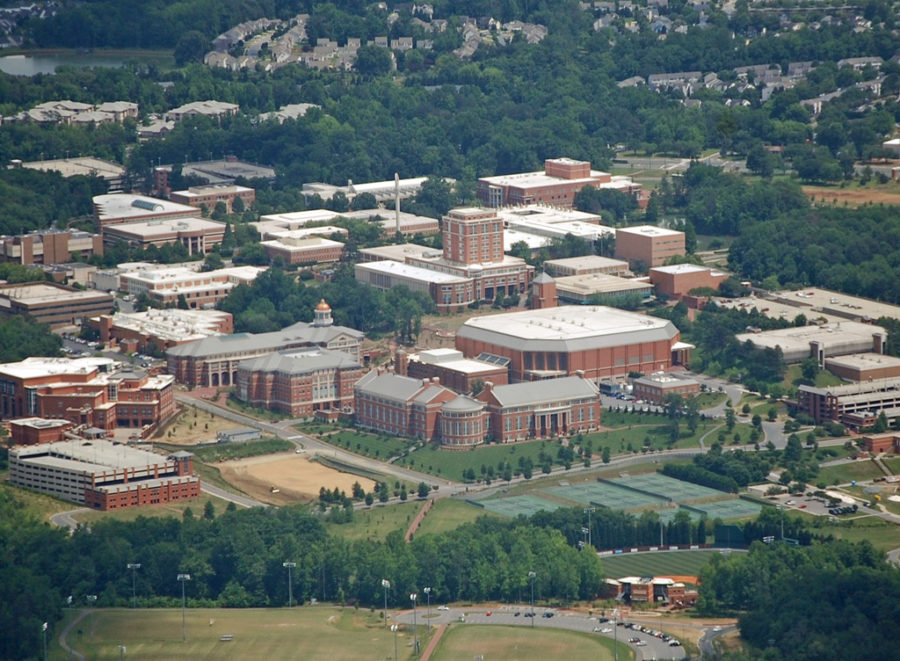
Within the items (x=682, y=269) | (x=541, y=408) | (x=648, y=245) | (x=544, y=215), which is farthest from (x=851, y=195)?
(x=541, y=408)

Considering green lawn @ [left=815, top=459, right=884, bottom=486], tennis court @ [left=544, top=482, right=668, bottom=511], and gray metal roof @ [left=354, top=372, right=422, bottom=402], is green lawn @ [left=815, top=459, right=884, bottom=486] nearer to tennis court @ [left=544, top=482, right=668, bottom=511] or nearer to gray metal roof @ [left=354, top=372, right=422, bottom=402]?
tennis court @ [left=544, top=482, right=668, bottom=511]

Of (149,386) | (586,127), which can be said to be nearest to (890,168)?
(586,127)

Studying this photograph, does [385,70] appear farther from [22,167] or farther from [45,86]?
[22,167]

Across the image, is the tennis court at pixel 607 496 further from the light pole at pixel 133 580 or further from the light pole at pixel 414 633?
the light pole at pixel 133 580

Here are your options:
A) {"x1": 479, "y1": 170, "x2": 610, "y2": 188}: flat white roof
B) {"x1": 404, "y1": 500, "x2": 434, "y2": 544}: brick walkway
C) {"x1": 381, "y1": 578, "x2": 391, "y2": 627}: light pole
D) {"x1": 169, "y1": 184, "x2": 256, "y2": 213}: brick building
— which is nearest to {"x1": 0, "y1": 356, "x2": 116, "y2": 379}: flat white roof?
{"x1": 404, "y1": 500, "x2": 434, "y2": 544}: brick walkway

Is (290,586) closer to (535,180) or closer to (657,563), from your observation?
(657,563)

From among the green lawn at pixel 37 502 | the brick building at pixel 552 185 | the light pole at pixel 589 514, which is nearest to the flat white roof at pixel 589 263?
the brick building at pixel 552 185
